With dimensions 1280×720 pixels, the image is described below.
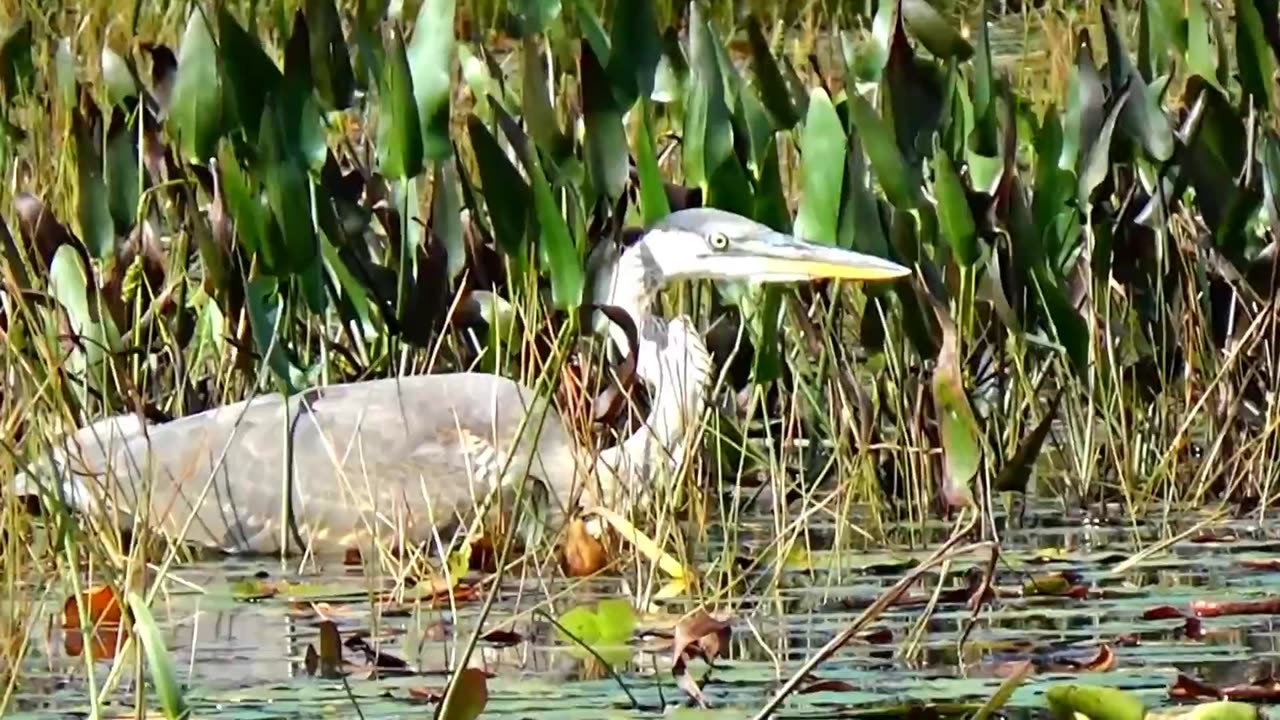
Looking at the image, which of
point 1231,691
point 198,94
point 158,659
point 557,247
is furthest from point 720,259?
point 158,659

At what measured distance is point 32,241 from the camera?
6.02m

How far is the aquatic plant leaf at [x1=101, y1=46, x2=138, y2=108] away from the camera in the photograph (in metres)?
6.71

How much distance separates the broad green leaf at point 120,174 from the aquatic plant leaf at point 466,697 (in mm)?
3234

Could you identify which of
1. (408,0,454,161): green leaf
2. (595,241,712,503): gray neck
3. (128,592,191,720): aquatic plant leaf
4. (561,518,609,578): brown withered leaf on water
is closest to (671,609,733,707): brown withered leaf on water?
(128,592,191,720): aquatic plant leaf

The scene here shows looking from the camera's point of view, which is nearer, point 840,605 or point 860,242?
point 840,605

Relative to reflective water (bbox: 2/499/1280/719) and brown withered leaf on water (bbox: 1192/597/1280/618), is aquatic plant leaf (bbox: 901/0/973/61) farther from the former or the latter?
brown withered leaf on water (bbox: 1192/597/1280/618)

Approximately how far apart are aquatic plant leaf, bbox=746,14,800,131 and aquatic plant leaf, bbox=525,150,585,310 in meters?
0.74

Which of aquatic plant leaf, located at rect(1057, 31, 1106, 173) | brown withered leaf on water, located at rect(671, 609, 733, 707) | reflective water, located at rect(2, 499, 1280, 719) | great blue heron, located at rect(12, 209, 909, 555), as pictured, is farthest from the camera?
aquatic plant leaf, located at rect(1057, 31, 1106, 173)

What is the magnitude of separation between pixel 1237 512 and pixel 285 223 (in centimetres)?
201

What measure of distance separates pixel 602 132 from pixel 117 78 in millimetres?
1443

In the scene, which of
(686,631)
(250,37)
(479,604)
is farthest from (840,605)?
(250,37)

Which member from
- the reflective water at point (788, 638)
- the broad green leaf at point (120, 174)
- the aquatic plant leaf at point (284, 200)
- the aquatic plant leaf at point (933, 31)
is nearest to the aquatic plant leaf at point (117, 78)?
the broad green leaf at point (120, 174)

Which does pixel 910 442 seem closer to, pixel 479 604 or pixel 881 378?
pixel 881 378

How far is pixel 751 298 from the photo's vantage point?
6.59 m
